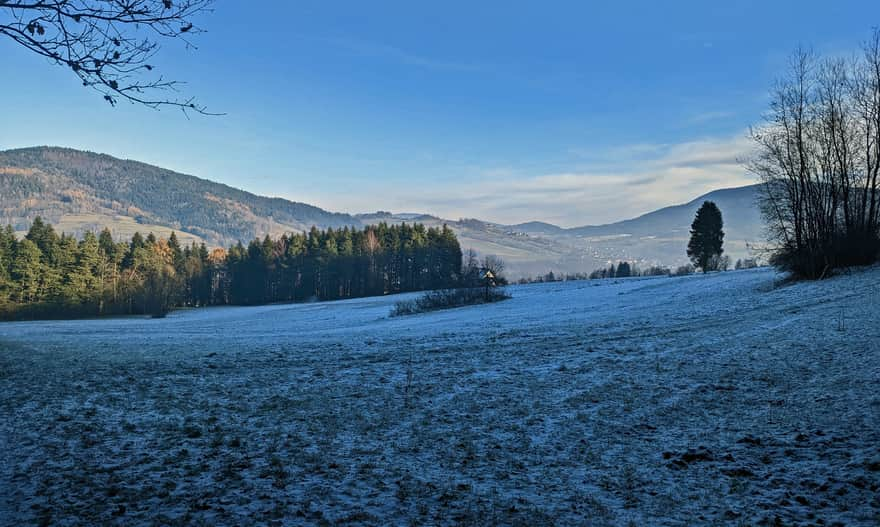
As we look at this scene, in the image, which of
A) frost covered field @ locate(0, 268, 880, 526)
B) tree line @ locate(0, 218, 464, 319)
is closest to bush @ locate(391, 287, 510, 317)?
tree line @ locate(0, 218, 464, 319)

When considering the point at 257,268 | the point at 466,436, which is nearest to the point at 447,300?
the point at 466,436

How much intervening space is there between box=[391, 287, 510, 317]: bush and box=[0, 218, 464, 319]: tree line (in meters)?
23.0

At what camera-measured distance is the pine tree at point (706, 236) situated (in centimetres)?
6150

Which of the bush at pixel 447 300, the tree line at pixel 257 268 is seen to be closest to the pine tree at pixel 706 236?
the bush at pixel 447 300

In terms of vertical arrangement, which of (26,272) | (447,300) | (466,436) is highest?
(26,272)

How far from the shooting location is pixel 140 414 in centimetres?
992

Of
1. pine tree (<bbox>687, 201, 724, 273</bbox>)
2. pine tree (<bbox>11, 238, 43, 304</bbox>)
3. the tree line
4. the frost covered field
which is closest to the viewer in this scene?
the frost covered field

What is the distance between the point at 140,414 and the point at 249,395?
2.16 m

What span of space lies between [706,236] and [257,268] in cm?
7044

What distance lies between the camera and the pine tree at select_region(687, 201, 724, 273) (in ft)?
202

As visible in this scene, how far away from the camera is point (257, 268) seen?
315ft

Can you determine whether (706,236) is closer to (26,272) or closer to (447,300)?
(447,300)

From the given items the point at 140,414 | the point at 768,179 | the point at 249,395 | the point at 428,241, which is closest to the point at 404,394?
the point at 249,395

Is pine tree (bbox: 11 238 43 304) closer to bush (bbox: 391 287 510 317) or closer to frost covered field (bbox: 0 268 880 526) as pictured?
bush (bbox: 391 287 510 317)
